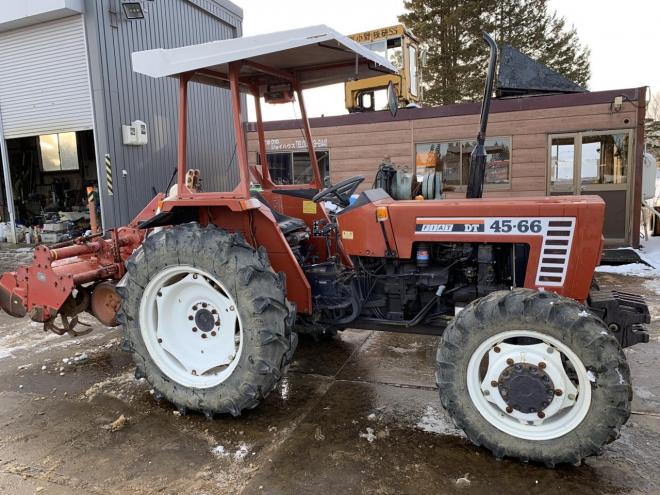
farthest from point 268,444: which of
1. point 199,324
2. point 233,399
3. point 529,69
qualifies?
point 529,69

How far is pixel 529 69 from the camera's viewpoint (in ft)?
31.6

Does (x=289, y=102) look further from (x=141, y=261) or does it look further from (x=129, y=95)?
(x=129, y=95)

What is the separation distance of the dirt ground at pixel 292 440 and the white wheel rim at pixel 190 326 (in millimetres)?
306

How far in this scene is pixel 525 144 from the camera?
9414 mm

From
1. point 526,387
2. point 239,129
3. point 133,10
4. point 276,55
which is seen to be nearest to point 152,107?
point 133,10

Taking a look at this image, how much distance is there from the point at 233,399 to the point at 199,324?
1.76 ft

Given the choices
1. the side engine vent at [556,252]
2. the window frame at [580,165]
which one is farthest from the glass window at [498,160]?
the side engine vent at [556,252]

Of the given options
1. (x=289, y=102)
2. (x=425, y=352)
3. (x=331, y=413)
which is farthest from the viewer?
(x=425, y=352)

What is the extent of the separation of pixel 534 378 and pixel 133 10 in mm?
10420

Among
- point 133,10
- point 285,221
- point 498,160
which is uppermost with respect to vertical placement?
point 133,10

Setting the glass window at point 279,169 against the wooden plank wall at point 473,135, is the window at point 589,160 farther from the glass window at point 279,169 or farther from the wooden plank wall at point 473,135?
the glass window at point 279,169

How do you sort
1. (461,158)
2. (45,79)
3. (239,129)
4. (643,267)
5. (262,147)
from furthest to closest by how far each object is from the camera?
(45,79), (461,158), (643,267), (262,147), (239,129)

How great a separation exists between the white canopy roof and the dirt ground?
7.01 ft

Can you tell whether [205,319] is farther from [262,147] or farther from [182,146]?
[262,147]
